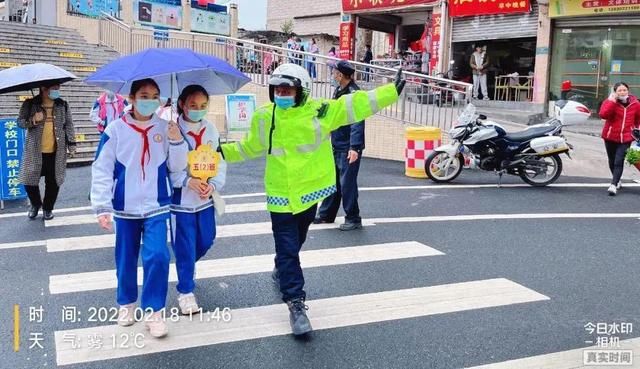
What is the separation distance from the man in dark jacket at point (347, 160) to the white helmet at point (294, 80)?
231 centimetres

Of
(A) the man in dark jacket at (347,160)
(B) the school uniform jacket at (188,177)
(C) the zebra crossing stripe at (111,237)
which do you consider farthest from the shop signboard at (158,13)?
(B) the school uniform jacket at (188,177)

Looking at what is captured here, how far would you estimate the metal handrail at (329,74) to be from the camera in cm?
1162

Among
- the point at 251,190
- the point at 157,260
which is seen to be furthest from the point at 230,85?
the point at 251,190

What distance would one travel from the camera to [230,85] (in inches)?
174

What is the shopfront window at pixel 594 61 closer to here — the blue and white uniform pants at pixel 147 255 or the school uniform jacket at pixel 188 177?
the school uniform jacket at pixel 188 177

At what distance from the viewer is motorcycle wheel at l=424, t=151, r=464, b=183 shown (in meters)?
9.70

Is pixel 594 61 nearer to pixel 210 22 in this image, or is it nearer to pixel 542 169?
pixel 542 169

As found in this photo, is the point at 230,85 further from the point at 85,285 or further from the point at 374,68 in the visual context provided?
the point at 374,68

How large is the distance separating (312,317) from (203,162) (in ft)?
4.34

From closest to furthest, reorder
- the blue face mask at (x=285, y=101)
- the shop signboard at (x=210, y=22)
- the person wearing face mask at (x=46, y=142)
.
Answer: the blue face mask at (x=285, y=101)
the person wearing face mask at (x=46, y=142)
the shop signboard at (x=210, y=22)

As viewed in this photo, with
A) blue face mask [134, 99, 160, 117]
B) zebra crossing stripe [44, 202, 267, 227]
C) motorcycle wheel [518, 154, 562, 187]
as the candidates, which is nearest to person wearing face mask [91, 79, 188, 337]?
blue face mask [134, 99, 160, 117]

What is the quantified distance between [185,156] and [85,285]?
65.2 inches

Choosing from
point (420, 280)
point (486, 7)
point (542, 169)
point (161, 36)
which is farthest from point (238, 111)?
point (420, 280)

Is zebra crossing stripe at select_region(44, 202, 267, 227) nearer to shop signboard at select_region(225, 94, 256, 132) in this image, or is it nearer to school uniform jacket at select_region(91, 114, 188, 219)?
school uniform jacket at select_region(91, 114, 188, 219)
